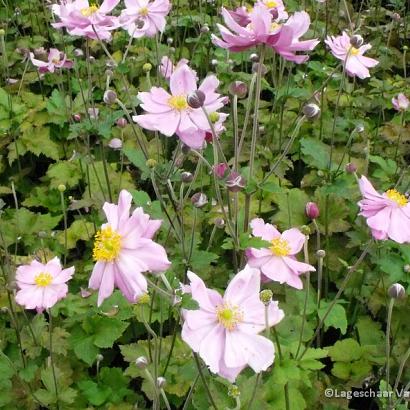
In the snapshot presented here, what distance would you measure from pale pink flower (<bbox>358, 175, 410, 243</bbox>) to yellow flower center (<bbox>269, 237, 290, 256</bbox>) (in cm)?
26

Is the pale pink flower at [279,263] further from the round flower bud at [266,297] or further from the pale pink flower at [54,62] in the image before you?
the pale pink flower at [54,62]

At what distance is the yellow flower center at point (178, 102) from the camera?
1730mm

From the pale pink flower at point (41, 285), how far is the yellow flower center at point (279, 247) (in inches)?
28.0

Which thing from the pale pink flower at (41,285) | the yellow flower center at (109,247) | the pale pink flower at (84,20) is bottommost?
the pale pink flower at (41,285)

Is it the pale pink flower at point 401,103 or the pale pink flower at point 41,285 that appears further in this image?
the pale pink flower at point 401,103

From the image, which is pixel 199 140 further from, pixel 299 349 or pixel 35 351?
pixel 35 351

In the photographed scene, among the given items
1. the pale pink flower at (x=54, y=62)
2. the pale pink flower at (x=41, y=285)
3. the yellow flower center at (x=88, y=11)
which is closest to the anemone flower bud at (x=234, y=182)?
the pale pink flower at (x=41, y=285)

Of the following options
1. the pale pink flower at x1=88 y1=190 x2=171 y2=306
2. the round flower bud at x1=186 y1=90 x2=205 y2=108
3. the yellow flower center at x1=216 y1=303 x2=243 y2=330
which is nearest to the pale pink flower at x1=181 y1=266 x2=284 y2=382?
the yellow flower center at x1=216 y1=303 x2=243 y2=330

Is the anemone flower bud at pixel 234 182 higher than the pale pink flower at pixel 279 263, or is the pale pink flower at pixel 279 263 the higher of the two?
the anemone flower bud at pixel 234 182

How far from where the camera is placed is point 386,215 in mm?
1684

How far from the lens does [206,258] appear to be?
71.1 inches

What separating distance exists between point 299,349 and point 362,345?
1.80 feet

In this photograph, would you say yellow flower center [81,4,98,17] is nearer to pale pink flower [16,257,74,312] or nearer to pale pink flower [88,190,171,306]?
pale pink flower [16,257,74,312]

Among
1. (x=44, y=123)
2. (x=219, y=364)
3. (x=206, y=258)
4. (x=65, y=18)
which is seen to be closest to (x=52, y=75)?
(x=44, y=123)
